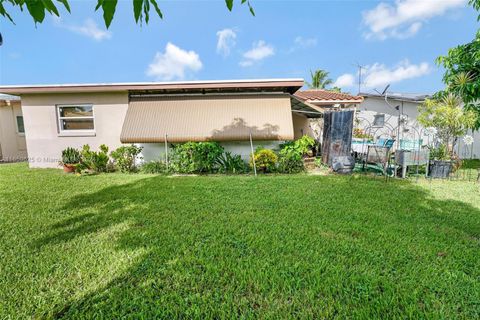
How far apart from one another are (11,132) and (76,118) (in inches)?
312

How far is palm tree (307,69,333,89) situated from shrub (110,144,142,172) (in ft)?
118

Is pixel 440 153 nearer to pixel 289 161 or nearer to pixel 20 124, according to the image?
pixel 289 161

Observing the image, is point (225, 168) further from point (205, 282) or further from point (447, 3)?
point (447, 3)

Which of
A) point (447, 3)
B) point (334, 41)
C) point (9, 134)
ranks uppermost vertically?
point (334, 41)

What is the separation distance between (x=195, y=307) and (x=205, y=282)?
42 cm

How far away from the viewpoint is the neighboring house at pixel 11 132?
14.8 metres

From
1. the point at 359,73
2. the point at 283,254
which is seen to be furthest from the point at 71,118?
the point at 359,73

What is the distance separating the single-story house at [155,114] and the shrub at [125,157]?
36 cm

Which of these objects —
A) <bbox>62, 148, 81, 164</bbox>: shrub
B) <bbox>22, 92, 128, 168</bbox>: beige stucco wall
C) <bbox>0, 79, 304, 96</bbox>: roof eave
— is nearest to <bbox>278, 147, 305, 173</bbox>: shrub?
<bbox>0, 79, 304, 96</bbox>: roof eave

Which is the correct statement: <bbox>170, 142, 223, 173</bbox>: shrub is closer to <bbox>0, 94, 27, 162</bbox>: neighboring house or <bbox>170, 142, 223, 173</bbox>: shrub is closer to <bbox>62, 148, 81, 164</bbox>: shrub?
<bbox>62, 148, 81, 164</bbox>: shrub

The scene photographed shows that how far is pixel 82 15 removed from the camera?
2434 millimetres

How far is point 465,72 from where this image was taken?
386 inches

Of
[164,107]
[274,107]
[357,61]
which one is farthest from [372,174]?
[357,61]

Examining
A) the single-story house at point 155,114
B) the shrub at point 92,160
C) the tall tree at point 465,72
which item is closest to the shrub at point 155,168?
the single-story house at point 155,114
